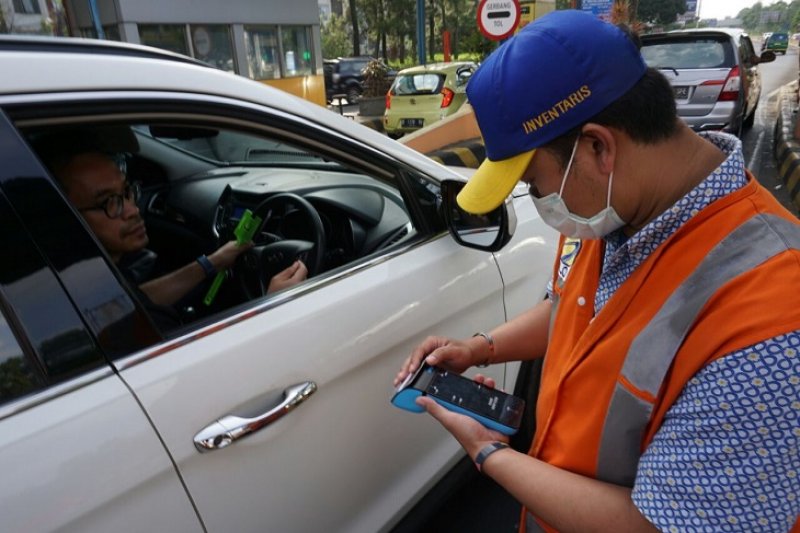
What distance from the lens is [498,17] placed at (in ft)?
23.3

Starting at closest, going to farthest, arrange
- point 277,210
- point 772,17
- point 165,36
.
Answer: point 277,210 → point 165,36 → point 772,17

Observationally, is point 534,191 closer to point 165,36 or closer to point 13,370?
point 13,370

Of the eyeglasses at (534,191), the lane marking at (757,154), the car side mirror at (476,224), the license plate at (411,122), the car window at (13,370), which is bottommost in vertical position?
the lane marking at (757,154)

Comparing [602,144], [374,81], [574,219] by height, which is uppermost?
[602,144]

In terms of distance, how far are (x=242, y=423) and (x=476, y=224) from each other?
40.1 inches

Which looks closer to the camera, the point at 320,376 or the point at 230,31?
the point at 320,376

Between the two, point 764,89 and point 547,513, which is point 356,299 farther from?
point 764,89

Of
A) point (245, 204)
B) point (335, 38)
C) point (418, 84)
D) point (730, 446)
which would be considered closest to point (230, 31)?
point (418, 84)

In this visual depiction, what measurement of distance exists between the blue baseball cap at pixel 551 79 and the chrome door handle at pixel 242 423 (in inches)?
27.6

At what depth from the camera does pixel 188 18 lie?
1252cm

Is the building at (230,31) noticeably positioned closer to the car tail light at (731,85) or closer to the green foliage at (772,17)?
the car tail light at (731,85)

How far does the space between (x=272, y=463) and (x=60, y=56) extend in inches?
37.6

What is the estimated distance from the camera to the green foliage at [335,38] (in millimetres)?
39000

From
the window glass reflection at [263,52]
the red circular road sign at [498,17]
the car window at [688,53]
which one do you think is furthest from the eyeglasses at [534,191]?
the window glass reflection at [263,52]
